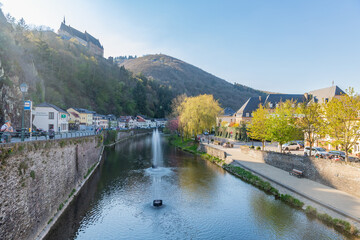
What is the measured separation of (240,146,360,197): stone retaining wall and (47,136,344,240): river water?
5240 millimetres

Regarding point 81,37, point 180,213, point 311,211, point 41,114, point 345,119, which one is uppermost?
point 81,37

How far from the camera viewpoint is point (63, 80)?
293ft

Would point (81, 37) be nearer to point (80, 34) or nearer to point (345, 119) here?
point (80, 34)

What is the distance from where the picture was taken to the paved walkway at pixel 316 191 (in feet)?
48.2

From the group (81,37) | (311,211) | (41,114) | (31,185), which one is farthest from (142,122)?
(31,185)

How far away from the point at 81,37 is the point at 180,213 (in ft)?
567

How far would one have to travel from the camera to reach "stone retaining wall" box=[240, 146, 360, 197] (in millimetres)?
17141

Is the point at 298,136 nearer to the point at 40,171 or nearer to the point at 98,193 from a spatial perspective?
the point at 98,193

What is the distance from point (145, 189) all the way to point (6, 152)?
13982mm

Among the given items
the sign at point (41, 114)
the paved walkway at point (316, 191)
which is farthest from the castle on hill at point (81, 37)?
the paved walkway at point (316, 191)

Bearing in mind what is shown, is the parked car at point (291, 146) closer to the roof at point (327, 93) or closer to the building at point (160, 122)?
the roof at point (327, 93)

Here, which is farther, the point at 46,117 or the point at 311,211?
the point at 46,117

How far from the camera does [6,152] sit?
9.18 meters

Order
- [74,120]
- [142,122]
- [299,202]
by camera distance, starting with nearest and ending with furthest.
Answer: [299,202] < [74,120] < [142,122]
